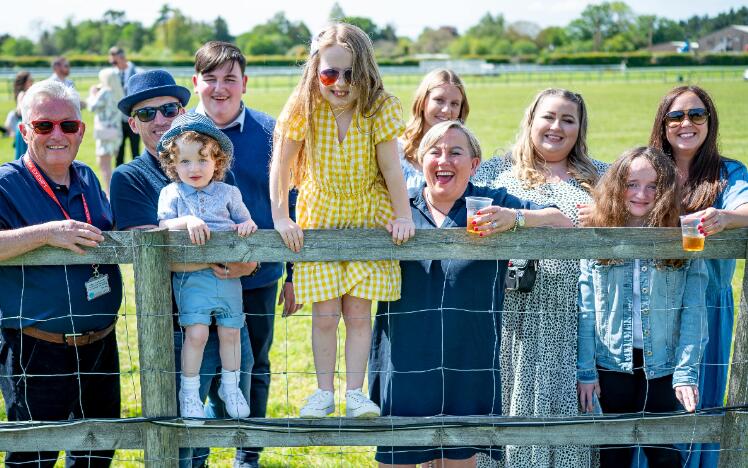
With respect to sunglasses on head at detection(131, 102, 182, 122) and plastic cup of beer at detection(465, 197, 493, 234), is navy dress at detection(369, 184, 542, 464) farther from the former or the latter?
sunglasses on head at detection(131, 102, 182, 122)

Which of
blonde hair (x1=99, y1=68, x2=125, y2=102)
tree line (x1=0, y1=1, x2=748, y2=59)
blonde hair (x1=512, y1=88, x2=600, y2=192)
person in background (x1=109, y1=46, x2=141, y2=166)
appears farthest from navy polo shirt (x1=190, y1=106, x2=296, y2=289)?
tree line (x1=0, y1=1, x2=748, y2=59)

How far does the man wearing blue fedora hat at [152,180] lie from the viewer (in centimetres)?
385

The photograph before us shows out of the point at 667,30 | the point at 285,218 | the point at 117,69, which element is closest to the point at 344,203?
the point at 285,218

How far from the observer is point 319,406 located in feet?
11.9

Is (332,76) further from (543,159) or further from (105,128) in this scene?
(105,128)

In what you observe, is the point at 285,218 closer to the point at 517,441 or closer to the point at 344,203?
the point at 344,203

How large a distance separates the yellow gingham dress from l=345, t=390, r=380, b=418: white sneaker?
0.45 m

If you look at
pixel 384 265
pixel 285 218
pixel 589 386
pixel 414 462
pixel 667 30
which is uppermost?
pixel 667 30

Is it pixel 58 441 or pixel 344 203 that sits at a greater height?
pixel 344 203

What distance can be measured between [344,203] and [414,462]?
1279mm

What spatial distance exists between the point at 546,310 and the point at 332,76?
1578mm

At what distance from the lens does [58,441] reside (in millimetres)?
3588

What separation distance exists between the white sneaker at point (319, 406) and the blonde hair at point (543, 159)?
152 cm

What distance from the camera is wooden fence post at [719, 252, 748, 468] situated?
3.58 meters
